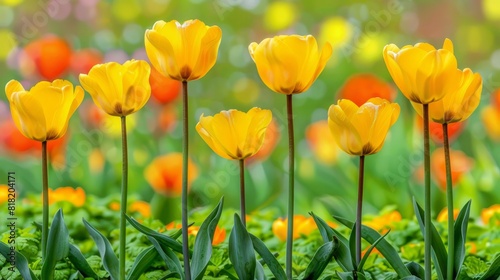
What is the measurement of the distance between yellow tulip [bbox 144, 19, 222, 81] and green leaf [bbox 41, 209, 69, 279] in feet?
0.75

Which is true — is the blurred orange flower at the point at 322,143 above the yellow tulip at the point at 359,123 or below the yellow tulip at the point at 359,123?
A: below

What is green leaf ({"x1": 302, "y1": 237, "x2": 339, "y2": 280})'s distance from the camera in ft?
3.36

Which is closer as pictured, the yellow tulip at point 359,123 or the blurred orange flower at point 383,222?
the yellow tulip at point 359,123

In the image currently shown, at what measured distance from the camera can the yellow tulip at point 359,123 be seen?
3.31ft

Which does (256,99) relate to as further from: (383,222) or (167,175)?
(383,222)

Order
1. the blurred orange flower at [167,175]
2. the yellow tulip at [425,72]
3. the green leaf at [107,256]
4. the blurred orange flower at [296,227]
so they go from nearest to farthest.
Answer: the yellow tulip at [425,72], the green leaf at [107,256], the blurred orange flower at [296,227], the blurred orange flower at [167,175]

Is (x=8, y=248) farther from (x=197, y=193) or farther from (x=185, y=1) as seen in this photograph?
(x=185, y=1)

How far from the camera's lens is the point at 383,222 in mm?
1639

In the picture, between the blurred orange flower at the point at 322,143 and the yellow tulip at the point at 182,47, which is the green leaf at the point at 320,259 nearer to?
the yellow tulip at the point at 182,47

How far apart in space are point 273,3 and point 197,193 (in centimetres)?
56

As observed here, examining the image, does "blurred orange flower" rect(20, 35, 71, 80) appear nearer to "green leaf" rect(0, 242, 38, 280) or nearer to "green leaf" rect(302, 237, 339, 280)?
"green leaf" rect(0, 242, 38, 280)

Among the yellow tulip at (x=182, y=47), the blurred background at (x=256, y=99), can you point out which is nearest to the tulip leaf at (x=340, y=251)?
the yellow tulip at (x=182, y=47)

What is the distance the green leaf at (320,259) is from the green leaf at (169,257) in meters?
0.16

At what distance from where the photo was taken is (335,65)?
227cm
